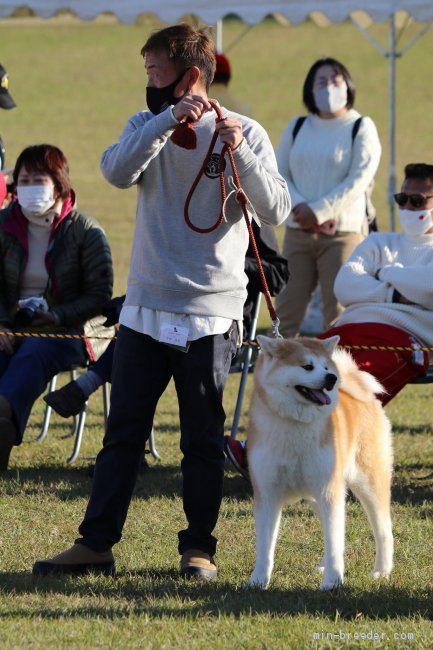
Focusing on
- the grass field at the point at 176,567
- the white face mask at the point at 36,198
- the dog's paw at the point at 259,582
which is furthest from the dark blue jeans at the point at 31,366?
the dog's paw at the point at 259,582

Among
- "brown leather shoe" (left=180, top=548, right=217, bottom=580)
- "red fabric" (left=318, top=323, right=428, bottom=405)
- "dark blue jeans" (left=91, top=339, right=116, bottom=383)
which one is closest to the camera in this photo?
"brown leather shoe" (left=180, top=548, right=217, bottom=580)

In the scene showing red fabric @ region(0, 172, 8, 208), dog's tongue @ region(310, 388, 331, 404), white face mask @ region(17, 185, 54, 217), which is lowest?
dog's tongue @ region(310, 388, 331, 404)

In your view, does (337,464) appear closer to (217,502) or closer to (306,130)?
(217,502)

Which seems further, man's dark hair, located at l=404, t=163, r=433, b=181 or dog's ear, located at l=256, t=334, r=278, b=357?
man's dark hair, located at l=404, t=163, r=433, b=181

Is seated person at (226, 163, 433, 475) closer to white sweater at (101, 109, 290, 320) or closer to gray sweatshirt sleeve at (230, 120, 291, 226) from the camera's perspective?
white sweater at (101, 109, 290, 320)

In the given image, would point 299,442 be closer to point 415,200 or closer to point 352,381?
point 352,381

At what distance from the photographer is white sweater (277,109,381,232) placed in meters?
7.16

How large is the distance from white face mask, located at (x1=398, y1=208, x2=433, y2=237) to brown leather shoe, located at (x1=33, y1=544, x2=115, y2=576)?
2432 mm

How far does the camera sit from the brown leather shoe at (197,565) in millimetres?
4066

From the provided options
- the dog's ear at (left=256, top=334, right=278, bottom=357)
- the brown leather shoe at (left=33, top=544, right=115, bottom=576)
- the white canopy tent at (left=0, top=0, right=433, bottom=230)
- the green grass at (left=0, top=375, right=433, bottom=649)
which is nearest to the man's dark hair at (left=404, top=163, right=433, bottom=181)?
the green grass at (left=0, top=375, right=433, bottom=649)

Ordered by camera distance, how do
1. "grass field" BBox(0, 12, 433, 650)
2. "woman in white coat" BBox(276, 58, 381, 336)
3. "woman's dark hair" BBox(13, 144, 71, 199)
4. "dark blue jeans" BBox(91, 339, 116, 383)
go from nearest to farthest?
"grass field" BBox(0, 12, 433, 650), "dark blue jeans" BBox(91, 339, 116, 383), "woman's dark hair" BBox(13, 144, 71, 199), "woman in white coat" BBox(276, 58, 381, 336)

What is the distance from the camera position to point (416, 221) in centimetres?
565

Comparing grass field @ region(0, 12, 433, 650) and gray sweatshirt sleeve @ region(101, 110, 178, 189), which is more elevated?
gray sweatshirt sleeve @ region(101, 110, 178, 189)

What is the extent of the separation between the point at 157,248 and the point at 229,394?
4.56 metres
